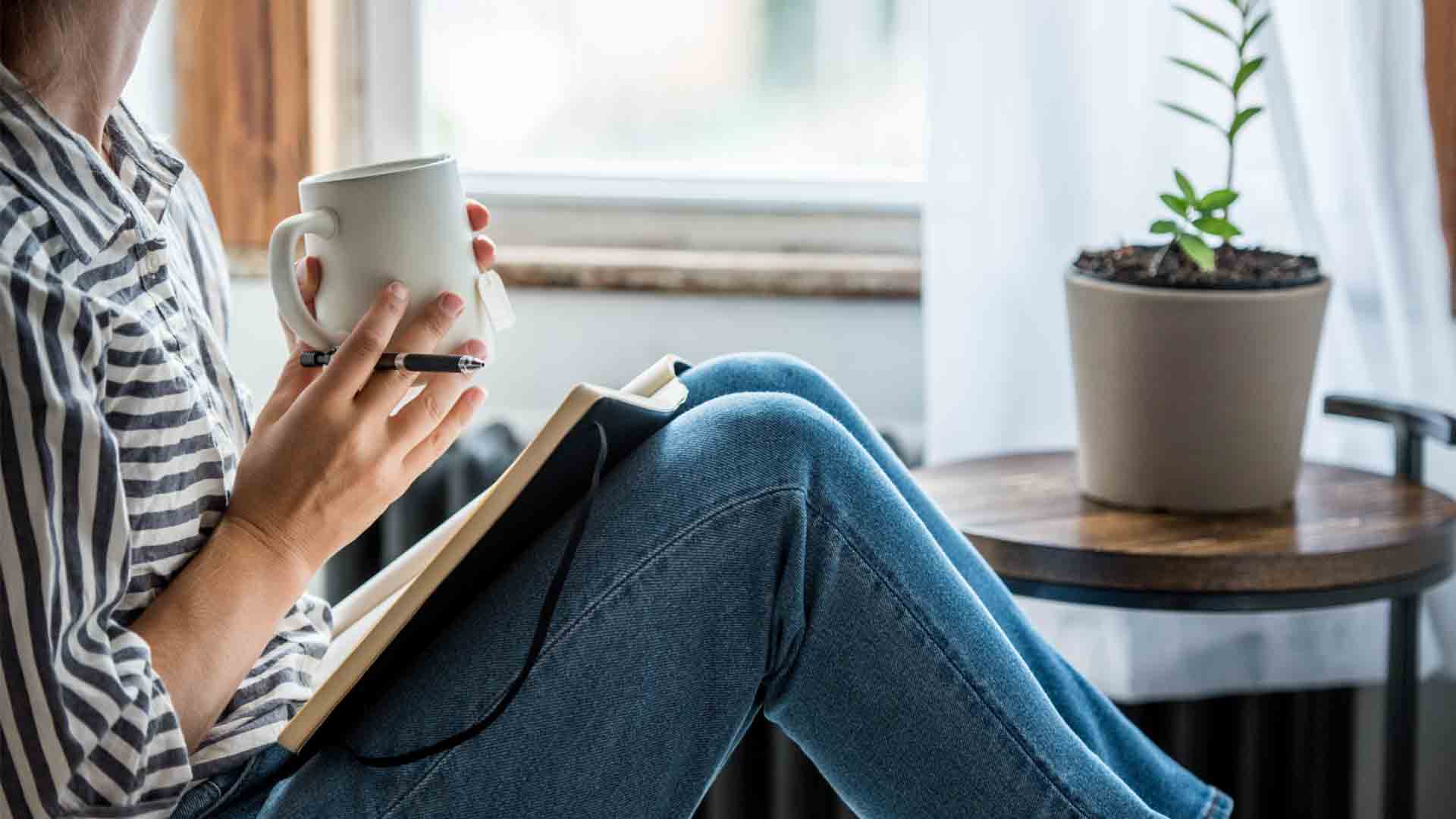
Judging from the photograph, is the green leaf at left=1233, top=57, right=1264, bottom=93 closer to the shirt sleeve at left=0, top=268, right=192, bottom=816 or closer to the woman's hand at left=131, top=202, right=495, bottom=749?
the woman's hand at left=131, top=202, right=495, bottom=749

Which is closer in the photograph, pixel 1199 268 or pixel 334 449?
pixel 334 449

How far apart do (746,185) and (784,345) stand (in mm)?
188

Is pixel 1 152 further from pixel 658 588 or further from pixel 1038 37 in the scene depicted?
pixel 1038 37

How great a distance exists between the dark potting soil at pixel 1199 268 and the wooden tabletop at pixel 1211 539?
166mm

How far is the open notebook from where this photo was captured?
73 cm

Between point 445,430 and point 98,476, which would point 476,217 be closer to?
point 445,430

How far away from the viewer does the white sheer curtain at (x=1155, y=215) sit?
1343 mm

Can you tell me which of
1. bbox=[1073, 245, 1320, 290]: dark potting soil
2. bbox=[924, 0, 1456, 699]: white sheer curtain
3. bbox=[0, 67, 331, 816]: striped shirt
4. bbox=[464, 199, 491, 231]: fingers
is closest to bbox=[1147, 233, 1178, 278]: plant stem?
bbox=[1073, 245, 1320, 290]: dark potting soil

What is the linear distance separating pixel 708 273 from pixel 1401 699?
2.38 feet

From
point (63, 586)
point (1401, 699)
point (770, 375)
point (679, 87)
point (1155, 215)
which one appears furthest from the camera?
point (679, 87)

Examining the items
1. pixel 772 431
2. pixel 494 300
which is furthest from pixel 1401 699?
pixel 494 300

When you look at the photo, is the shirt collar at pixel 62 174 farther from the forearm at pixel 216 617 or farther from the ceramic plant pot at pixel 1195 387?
the ceramic plant pot at pixel 1195 387

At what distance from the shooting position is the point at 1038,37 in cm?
138

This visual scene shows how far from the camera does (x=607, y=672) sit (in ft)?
2.53
